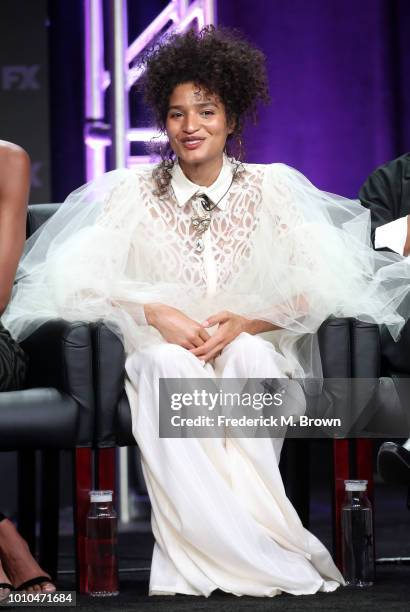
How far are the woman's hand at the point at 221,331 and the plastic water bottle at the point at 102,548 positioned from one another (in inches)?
17.4

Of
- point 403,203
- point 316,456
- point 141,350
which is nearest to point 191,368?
point 141,350

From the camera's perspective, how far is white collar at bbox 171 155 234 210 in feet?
11.2

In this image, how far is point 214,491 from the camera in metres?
2.91

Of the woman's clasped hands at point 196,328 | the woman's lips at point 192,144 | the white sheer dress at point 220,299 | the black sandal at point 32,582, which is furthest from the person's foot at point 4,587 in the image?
the woman's lips at point 192,144

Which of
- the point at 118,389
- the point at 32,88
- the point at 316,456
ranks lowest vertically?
the point at 316,456

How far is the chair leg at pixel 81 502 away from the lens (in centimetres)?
302

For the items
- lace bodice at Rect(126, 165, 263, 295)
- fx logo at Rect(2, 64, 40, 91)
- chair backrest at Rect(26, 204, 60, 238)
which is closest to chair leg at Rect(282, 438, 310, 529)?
lace bodice at Rect(126, 165, 263, 295)

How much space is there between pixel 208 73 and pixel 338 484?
1.23m

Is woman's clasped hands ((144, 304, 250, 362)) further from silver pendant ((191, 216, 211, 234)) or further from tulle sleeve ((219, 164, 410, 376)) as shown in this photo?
silver pendant ((191, 216, 211, 234))

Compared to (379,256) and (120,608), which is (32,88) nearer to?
(379,256)

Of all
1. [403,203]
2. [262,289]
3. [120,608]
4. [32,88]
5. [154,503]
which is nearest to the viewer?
[120,608]

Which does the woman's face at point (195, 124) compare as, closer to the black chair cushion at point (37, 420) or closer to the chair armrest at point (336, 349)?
the chair armrest at point (336, 349)

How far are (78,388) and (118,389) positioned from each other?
0.10m

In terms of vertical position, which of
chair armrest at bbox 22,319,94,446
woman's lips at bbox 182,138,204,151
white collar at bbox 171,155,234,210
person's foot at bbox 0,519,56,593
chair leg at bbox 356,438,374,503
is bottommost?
person's foot at bbox 0,519,56,593
